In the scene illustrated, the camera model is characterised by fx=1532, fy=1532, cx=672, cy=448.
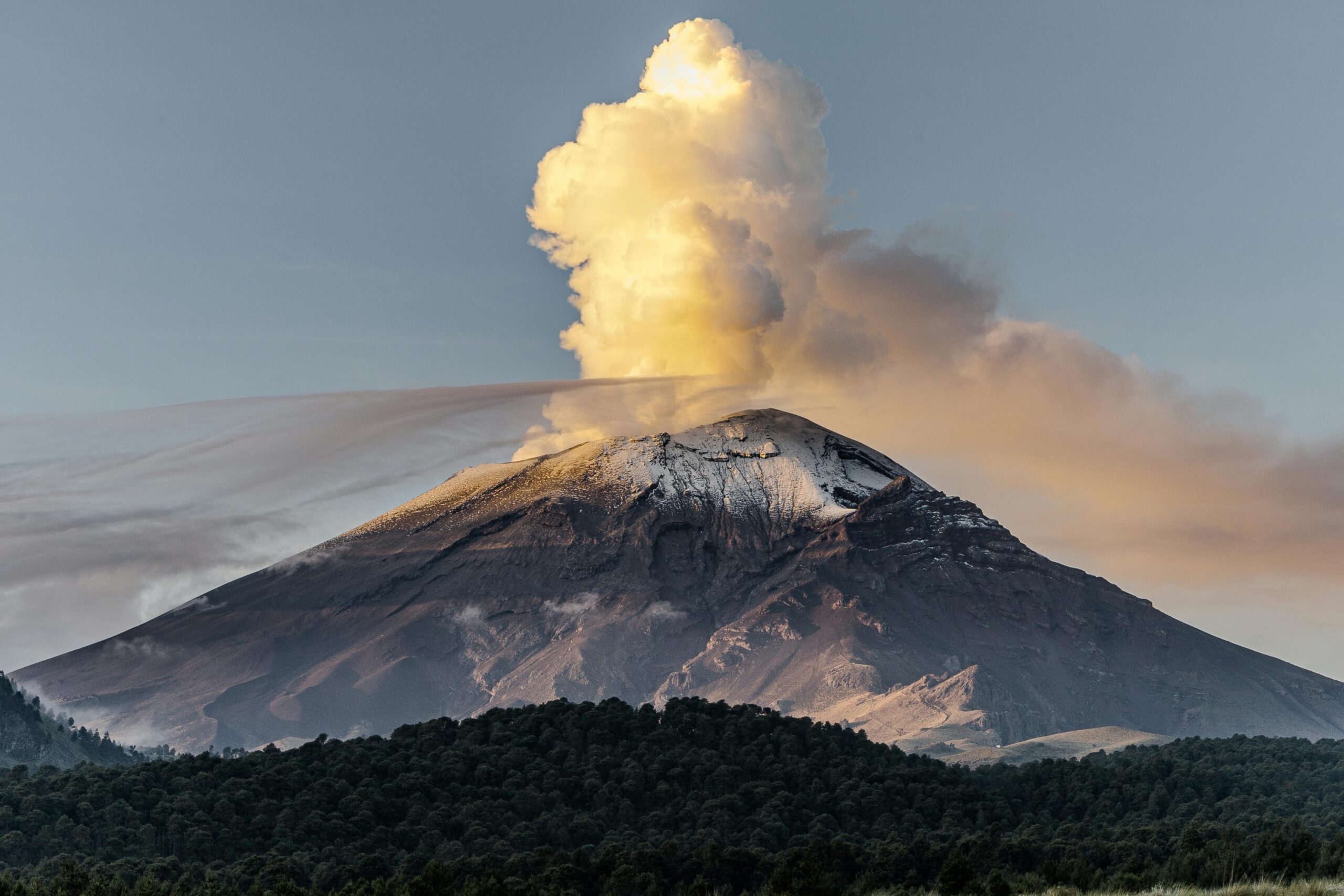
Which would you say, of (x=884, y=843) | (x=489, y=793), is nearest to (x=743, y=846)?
(x=884, y=843)

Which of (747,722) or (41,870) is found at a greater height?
(747,722)

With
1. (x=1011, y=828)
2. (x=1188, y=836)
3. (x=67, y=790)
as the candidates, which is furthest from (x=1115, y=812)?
(x=67, y=790)

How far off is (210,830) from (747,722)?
5053 cm

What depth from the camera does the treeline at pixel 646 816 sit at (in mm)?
75688

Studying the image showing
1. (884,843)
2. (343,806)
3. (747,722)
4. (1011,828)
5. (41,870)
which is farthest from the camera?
(747,722)

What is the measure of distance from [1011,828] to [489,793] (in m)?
38.6

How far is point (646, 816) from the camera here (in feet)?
376

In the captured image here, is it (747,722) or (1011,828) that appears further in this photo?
(747,722)

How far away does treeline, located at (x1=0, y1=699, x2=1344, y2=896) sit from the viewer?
248 feet

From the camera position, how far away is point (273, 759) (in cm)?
11619

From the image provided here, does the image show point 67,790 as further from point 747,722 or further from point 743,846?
point 747,722

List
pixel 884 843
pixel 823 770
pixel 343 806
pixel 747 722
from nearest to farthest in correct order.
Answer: pixel 884 843, pixel 343 806, pixel 823 770, pixel 747 722

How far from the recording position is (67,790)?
104 metres

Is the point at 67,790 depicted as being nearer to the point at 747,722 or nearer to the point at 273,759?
the point at 273,759
